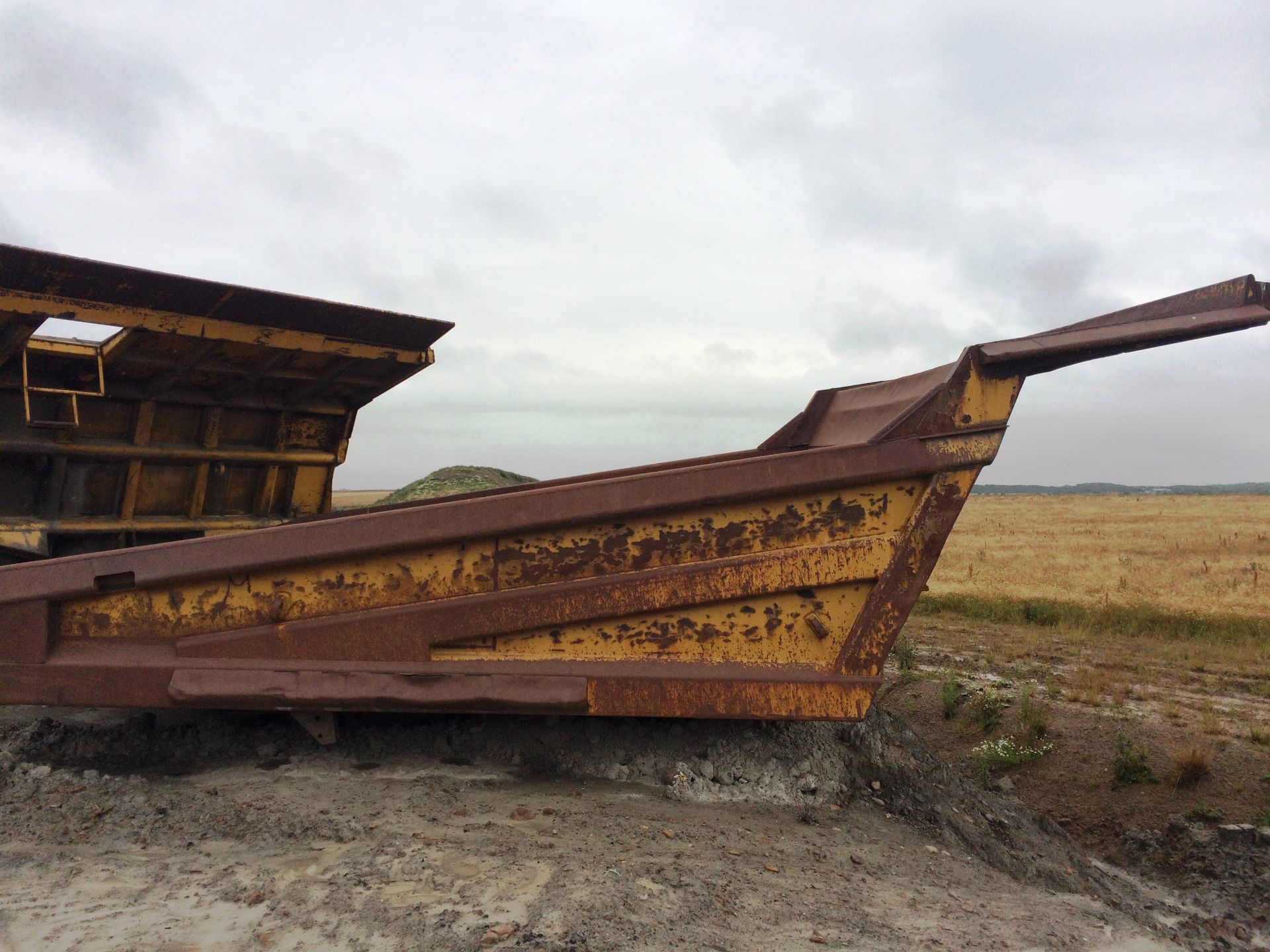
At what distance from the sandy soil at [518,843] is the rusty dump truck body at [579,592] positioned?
1.28ft

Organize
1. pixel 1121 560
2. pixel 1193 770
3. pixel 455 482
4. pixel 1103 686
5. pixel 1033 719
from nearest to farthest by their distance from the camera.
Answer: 1. pixel 1193 770
2. pixel 1033 719
3. pixel 1103 686
4. pixel 455 482
5. pixel 1121 560

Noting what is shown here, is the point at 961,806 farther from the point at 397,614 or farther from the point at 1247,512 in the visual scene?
the point at 1247,512

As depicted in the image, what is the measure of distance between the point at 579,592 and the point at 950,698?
344 centimetres

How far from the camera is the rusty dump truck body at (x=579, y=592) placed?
3.51m

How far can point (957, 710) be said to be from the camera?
5805 millimetres

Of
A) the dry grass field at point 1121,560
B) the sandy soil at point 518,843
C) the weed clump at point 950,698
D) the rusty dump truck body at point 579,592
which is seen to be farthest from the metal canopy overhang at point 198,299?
the dry grass field at point 1121,560

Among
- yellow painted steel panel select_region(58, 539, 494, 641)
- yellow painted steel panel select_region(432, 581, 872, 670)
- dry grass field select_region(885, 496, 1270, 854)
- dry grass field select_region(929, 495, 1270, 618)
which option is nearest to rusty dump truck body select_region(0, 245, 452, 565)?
yellow painted steel panel select_region(58, 539, 494, 641)

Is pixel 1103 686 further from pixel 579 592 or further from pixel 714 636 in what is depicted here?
pixel 579 592

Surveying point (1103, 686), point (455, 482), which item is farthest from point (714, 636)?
point (455, 482)

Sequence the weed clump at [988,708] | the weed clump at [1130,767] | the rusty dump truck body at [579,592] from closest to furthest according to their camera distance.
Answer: the rusty dump truck body at [579,592] → the weed clump at [1130,767] → the weed clump at [988,708]

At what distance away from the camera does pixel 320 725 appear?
371 cm

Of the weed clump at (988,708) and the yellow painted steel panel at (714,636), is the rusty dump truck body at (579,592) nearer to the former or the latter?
the yellow painted steel panel at (714,636)

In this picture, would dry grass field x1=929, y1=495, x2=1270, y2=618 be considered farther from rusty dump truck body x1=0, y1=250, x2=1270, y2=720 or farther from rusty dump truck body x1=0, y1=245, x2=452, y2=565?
rusty dump truck body x1=0, y1=245, x2=452, y2=565

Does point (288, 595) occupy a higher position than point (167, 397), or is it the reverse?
point (167, 397)
